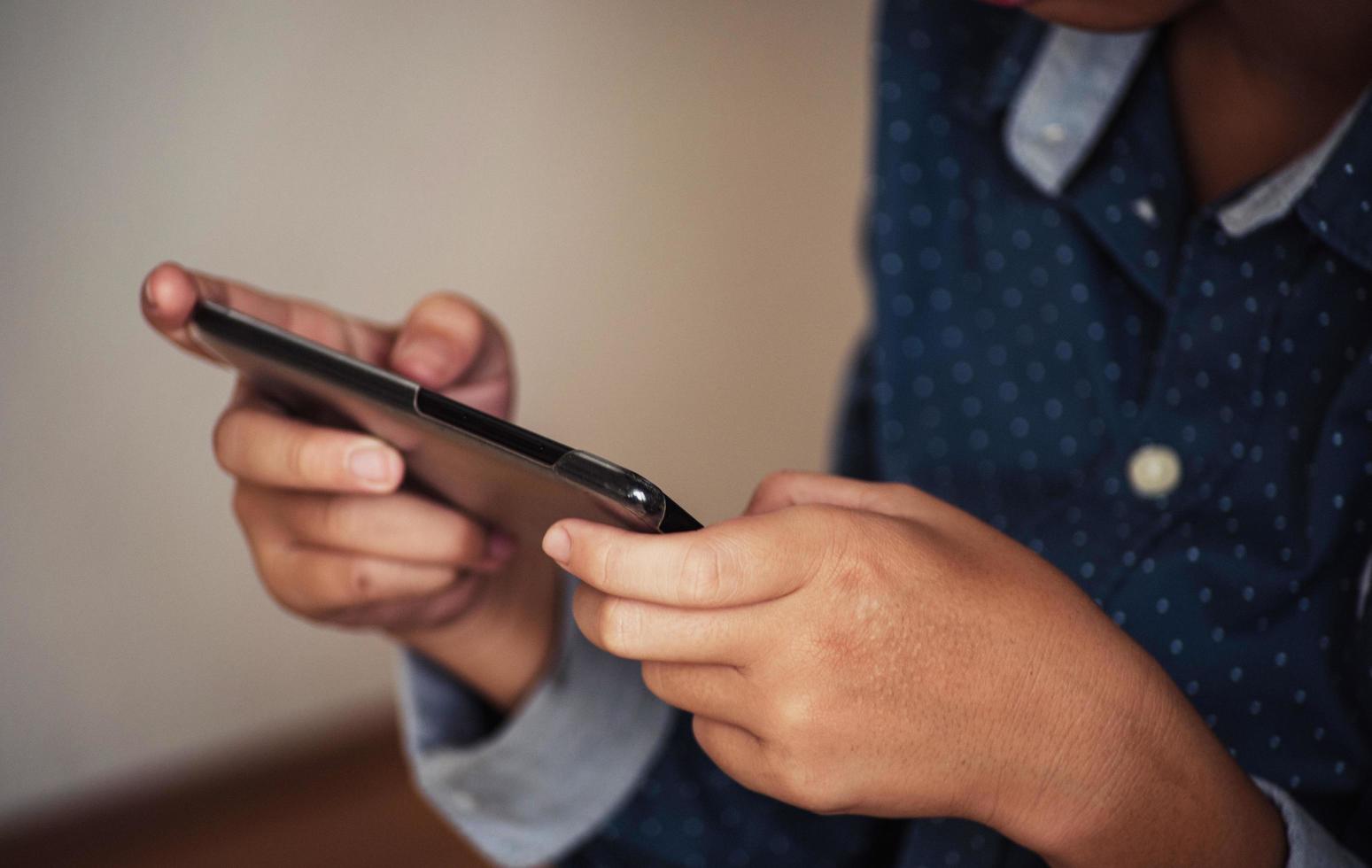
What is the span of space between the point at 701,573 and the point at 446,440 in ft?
0.49

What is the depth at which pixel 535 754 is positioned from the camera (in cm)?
82

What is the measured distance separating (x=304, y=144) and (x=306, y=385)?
0.93 metres

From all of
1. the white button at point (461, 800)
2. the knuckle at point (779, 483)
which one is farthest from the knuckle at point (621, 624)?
the white button at point (461, 800)

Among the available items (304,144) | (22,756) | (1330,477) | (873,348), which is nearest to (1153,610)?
(1330,477)

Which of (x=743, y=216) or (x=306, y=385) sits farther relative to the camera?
(x=743, y=216)

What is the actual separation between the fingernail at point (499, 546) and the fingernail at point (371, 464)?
0.50 feet

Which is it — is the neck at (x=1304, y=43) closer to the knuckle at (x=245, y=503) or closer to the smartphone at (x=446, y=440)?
the smartphone at (x=446, y=440)

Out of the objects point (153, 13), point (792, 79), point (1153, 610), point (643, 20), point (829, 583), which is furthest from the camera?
point (792, 79)

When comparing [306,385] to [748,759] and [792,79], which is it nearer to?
[748,759]

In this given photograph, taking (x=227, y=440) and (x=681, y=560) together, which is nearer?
(x=681, y=560)

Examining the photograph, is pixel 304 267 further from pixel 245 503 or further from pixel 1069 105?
pixel 1069 105

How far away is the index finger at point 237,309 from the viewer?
602 mm

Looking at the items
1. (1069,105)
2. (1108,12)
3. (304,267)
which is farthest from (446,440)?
(304,267)

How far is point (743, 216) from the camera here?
1.79m
